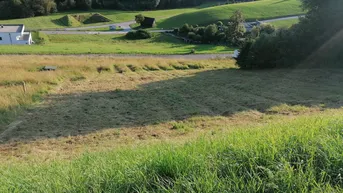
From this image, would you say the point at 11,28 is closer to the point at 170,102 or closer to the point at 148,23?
the point at 148,23

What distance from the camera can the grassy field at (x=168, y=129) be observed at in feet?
9.89

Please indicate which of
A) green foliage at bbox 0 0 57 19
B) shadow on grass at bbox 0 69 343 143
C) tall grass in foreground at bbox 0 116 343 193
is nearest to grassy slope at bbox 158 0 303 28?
green foliage at bbox 0 0 57 19

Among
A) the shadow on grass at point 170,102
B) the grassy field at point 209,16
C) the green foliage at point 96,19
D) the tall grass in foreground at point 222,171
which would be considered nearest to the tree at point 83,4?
the grassy field at point 209,16

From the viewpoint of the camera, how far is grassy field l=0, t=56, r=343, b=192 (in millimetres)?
3014

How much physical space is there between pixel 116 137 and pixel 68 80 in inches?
516

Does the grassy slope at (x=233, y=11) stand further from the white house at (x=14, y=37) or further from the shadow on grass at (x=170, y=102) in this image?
the shadow on grass at (x=170, y=102)

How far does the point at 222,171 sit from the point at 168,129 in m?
7.84

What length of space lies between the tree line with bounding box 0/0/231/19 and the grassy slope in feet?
104

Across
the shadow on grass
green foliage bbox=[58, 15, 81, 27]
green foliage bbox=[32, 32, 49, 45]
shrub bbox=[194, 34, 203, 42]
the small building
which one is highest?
green foliage bbox=[58, 15, 81, 27]

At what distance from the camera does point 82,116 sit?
13.0m

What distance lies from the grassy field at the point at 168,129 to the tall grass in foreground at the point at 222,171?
1cm

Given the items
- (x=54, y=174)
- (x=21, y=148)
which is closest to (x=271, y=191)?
(x=54, y=174)

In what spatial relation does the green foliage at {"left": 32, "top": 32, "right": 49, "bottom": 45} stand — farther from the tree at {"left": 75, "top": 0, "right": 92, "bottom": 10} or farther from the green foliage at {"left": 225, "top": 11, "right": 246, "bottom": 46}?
the tree at {"left": 75, "top": 0, "right": 92, "bottom": 10}

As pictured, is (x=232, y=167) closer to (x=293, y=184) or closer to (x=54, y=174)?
(x=293, y=184)
